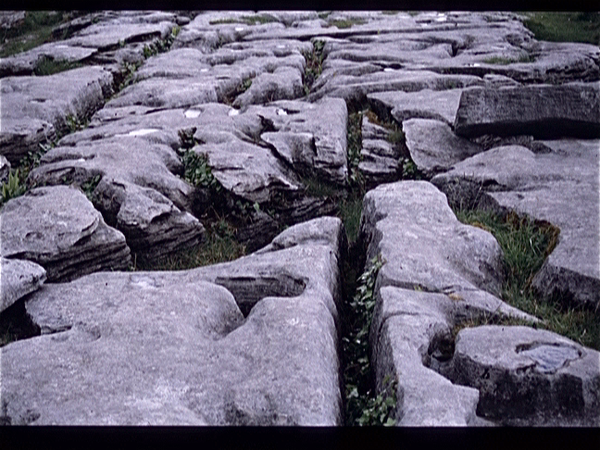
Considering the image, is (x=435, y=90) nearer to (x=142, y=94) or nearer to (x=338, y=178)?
(x=338, y=178)

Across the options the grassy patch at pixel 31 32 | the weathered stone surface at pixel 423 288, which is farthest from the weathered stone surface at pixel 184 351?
the grassy patch at pixel 31 32

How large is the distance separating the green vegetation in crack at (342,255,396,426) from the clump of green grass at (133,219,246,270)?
1.91m

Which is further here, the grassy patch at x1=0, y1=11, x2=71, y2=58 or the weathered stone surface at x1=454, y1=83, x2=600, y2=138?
the grassy patch at x1=0, y1=11, x2=71, y2=58

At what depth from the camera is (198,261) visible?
7.58 meters

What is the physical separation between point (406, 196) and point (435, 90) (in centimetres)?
545

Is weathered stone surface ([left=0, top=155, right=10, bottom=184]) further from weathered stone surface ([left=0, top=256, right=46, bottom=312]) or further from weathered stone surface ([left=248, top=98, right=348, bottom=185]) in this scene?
weathered stone surface ([left=248, top=98, right=348, bottom=185])

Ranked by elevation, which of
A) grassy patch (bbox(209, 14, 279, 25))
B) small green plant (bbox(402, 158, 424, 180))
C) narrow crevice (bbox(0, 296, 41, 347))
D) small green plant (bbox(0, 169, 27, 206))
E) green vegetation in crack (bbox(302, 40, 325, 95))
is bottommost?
small green plant (bbox(402, 158, 424, 180))

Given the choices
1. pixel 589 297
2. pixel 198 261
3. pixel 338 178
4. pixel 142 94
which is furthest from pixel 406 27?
pixel 589 297

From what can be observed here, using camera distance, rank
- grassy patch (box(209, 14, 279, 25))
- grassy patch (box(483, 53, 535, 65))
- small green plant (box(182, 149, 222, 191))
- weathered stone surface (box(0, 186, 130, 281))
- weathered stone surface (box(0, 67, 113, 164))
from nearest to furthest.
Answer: weathered stone surface (box(0, 186, 130, 281)), small green plant (box(182, 149, 222, 191)), weathered stone surface (box(0, 67, 113, 164)), grassy patch (box(483, 53, 535, 65)), grassy patch (box(209, 14, 279, 25))

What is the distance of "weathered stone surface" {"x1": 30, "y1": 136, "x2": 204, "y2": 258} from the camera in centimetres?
745

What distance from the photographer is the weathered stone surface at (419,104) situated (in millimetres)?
10758

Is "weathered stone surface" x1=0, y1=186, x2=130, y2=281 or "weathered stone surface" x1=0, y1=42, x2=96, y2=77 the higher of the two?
"weathered stone surface" x1=0, y1=42, x2=96, y2=77

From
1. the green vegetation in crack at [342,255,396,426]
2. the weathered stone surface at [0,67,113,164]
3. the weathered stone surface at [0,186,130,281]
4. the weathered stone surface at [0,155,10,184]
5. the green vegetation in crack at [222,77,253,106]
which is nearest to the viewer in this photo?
the green vegetation in crack at [342,255,396,426]

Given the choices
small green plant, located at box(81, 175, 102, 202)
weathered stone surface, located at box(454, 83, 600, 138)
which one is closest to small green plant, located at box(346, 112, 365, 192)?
weathered stone surface, located at box(454, 83, 600, 138)
